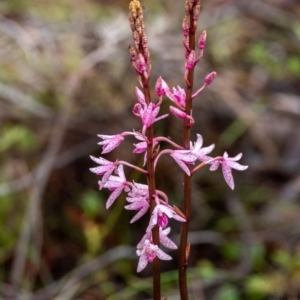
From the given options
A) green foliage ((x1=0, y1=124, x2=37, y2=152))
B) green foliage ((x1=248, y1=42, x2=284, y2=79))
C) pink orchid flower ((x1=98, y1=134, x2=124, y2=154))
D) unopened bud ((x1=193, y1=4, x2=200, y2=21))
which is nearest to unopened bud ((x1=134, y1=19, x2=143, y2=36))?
unopened bud ((x1=193, y1=4, x2=200, y2=21))

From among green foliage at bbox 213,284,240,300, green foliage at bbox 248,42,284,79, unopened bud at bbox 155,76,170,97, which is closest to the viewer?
unopened bud at bbox 155,76,170,97

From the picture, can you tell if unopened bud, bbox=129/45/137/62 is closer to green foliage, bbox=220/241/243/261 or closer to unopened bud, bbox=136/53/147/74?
unopened bud, bbox=136/53/147/74

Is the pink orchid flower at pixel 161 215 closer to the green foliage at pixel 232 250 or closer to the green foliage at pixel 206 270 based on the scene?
the green foliage at pixel 206 270

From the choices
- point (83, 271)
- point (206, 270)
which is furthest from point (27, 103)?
point (206, 270)

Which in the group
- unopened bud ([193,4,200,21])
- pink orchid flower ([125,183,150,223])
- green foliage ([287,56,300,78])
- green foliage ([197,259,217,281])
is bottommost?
green foliage ([197,259,217,281])

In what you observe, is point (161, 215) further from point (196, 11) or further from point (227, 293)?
point (227, 293)

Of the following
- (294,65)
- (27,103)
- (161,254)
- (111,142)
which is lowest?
(161,254)

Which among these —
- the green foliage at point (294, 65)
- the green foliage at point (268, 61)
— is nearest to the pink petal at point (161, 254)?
the green foliage at point (294, 65)

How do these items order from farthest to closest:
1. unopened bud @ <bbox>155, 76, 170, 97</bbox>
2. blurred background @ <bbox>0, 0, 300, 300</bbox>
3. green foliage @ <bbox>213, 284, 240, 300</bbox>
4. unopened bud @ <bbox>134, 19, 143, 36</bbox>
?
1. blurred background @ <bbox>0, 0, 300, 300</bbox>
2. green foliage @ <bbox>213, 284, 240, 300</bbox>
3. unopened bud @ <bbox>155, 76, 170, 97</bbox>
4. unopened bud @ <bbox>134, 19, 143, 36</bbox>
